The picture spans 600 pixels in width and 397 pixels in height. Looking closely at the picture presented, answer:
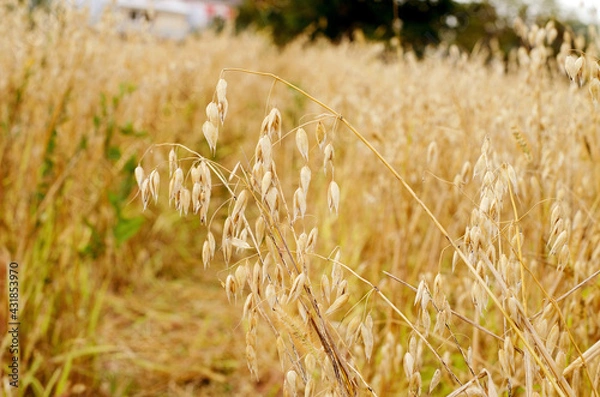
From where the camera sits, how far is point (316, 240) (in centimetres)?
92

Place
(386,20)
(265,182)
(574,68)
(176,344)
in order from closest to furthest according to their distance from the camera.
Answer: (265,182), (574,68), (176,344), (386,20)

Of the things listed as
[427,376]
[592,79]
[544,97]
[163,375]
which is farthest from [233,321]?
[592,79]

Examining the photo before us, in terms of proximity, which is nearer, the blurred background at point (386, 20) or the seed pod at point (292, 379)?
the seed pod at point (292, 379)

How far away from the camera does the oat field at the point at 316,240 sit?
767mm

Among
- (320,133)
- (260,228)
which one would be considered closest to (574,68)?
(320,133)

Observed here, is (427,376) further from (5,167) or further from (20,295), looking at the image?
(5,167)

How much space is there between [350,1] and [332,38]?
3.27 feet

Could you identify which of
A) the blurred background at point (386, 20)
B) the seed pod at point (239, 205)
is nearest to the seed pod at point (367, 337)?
the seed pod at point (239, 205)

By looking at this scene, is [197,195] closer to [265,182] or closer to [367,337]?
[265,182]

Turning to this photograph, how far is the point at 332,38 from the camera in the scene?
15750 mm

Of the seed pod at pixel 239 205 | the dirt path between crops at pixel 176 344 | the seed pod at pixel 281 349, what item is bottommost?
the dirt path between crops at pixel 176 344

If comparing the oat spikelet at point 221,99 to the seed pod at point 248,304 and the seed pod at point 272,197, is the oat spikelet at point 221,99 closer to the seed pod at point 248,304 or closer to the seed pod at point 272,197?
the seed pod at point 272,197

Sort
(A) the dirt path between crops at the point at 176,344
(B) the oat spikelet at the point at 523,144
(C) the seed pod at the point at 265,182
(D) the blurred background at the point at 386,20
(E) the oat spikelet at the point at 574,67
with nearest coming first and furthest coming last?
(C) the seed pod at the point at 265,182 < (E) the oat spikelet at the point at 574,67 < (B) the oat spikelet at the point at 523,144 < (A) the dirt path between crops at the point at 176,344 < (D) the blurred background at the point at 386,20

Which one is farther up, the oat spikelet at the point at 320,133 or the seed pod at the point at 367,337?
the oat spikelet at the point at 320,133
